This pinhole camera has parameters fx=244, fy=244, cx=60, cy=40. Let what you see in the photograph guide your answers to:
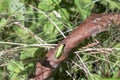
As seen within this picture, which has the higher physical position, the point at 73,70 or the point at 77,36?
the point at 77,36

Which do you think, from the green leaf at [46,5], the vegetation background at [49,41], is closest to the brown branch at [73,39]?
the vegetation background at [49,41]

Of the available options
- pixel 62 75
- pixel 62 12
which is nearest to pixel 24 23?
pixel 62 12

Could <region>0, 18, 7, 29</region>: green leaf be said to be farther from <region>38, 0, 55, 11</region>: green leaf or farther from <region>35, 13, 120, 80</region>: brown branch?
<region>35, 13, 120, 80</region>: brown branch

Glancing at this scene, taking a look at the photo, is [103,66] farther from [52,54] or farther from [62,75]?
[52,54]

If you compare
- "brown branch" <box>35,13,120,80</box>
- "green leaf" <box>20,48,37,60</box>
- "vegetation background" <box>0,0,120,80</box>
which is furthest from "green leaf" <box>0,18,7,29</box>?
"brown branch" <box>35,13,120,80</box>

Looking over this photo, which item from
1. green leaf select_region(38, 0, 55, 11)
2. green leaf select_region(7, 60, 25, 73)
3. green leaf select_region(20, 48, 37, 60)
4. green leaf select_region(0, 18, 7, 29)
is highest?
green leaf select_region(38, 0, 55, 11)

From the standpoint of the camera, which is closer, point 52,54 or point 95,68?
point 52,54
